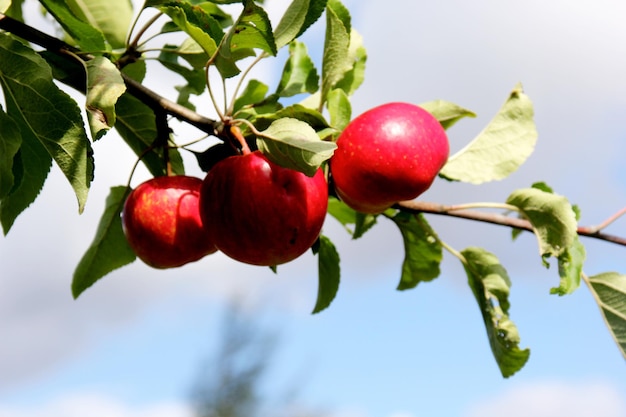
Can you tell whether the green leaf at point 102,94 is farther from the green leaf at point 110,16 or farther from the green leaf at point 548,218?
the green leaf at point 548,218

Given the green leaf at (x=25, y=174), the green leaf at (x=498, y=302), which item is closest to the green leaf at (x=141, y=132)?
the green leaf at (x=25, y=174)

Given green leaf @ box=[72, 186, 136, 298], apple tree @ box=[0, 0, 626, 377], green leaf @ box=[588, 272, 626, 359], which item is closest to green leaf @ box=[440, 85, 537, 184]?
apple tree @ box=[0, 0, 626, 377]

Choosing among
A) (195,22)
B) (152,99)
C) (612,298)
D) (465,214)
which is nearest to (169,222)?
(152,99)

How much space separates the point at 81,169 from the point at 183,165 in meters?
0.33

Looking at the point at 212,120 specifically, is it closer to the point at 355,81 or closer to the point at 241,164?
the point at 241,164

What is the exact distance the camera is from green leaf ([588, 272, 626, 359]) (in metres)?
1.02

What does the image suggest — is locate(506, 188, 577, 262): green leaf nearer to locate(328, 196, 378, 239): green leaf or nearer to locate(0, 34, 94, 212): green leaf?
locate(328, 196, 378, 239): green leaf

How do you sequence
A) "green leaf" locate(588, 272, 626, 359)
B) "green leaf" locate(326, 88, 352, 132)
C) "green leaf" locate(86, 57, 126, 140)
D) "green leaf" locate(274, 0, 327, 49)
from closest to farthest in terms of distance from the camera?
"green leaf" locate(86, 57, 126, 140)
"green leaf" locate(274, 0, 327, 49)
"green leaf" locate(326, 88, 352, 132)
"green leaf" locate(588, 272, 626, 359)

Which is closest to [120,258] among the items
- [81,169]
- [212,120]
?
[212,120]

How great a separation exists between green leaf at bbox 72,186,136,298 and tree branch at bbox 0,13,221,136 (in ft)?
0.65

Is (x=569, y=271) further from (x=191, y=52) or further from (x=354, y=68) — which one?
(x=191, y=52)

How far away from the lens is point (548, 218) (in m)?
0.85

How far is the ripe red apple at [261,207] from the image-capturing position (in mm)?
Answer: 678

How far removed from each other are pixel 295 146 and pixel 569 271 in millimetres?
407
